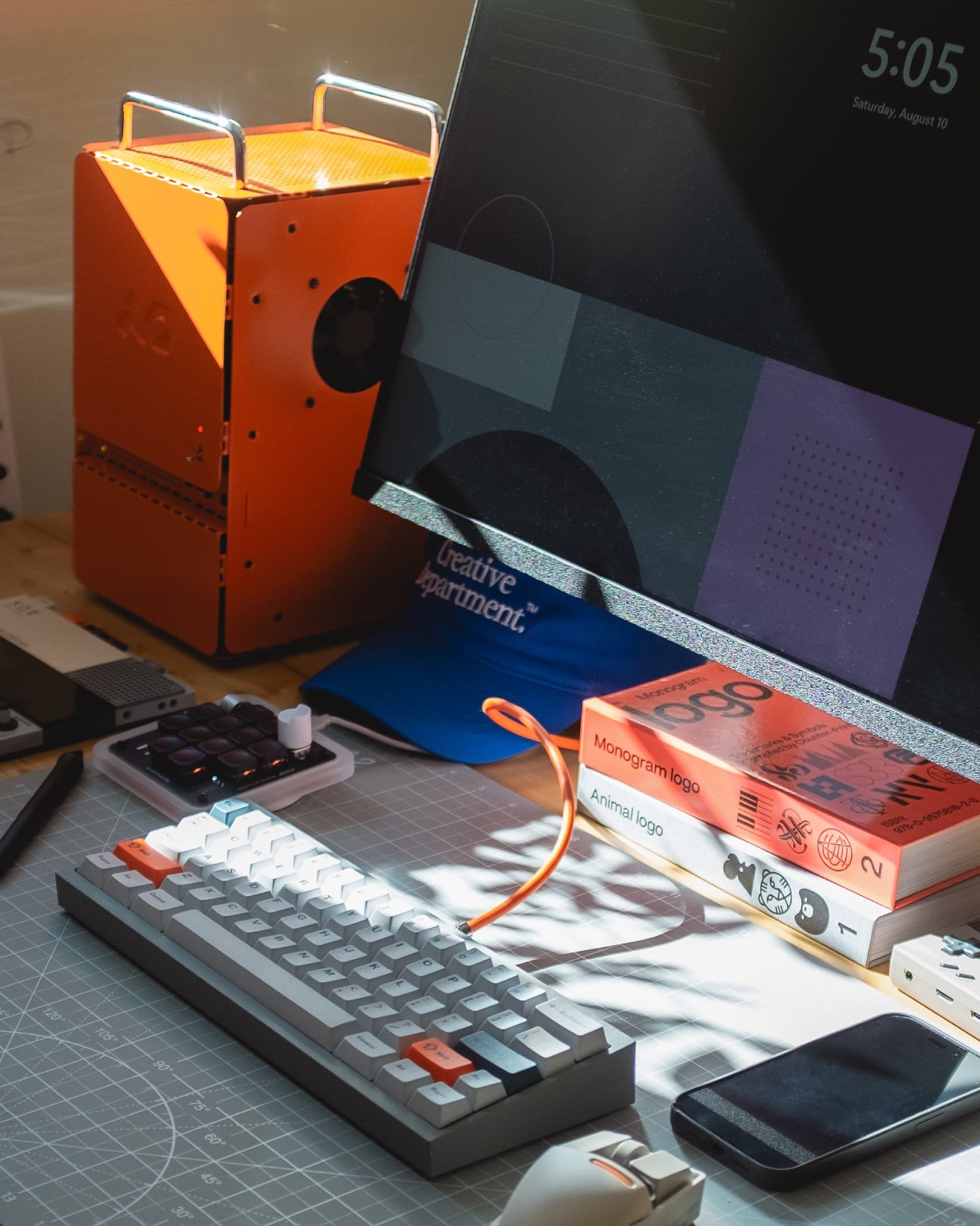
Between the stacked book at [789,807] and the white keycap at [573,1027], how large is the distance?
0.19m

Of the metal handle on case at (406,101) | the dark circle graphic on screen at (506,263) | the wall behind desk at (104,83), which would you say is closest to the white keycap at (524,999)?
the dark circle graphic on screen at (506,263)

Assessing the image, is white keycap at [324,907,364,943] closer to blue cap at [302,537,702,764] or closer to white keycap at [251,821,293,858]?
white keycap at [251,821,293,858]

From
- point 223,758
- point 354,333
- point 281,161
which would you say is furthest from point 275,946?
point 281,161

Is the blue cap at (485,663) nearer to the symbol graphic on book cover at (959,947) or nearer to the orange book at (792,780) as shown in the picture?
the orange book at (792,780)

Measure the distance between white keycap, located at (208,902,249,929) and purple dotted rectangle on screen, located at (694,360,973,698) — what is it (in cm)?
30

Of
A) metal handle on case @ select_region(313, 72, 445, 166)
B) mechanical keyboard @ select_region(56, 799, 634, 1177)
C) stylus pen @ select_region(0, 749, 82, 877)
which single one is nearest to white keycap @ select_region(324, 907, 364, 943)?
mechanical keyboard @ select_region(56, 799, 634, 1177)

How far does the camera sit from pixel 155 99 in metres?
1.14

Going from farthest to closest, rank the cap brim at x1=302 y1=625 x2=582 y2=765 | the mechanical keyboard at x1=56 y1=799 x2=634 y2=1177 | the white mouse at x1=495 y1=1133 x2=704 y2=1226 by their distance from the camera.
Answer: the cap brim at x1=302 y1=625 x2=582 y2=765 < the mechanical keyboard at x1=56 y1=799 x2=634 y2=1177 < the white mouse at x1=495 y1=1133 x2=704 y2=1226

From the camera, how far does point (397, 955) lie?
75cm

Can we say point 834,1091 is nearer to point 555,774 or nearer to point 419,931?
point 419,931

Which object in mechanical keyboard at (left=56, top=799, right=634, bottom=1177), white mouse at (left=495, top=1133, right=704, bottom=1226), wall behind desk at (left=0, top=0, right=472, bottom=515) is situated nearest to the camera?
white mouse at (left=495, top=1133, right=704, bottom=1226)

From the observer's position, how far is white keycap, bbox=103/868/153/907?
812 mm

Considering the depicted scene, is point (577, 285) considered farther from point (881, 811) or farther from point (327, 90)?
point (327, 90)

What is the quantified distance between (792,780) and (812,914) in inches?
3.0
